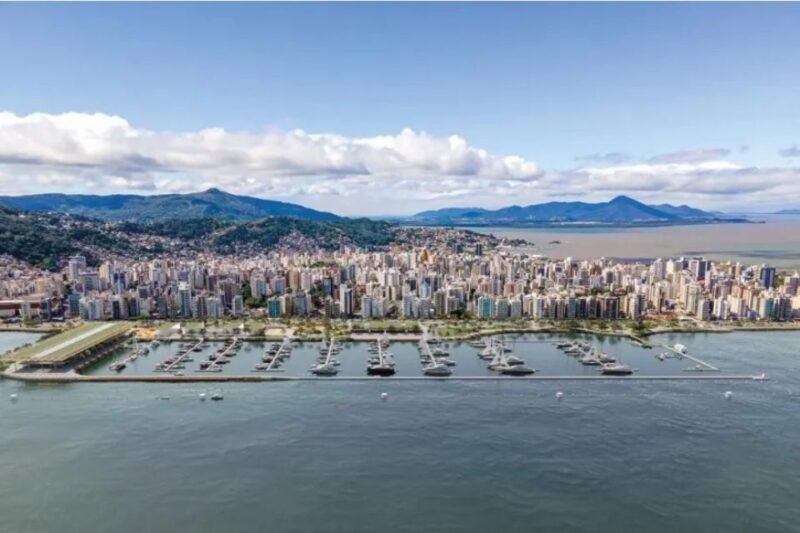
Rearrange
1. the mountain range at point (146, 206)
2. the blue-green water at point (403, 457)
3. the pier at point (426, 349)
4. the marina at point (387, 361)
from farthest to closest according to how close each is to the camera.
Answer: the mountain range at point (146, 206)
the pier at point (426, 349)
the marina at point (387, 361)
the blue-green water at point (403, 457)

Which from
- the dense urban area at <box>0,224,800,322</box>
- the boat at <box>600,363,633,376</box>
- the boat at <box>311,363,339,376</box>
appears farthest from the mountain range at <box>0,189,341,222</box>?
the boat at <box>600,363,633,376</box>

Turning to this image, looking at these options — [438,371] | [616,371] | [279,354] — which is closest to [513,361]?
[438,371]

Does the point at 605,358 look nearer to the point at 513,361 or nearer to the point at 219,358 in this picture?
the point at 513,361

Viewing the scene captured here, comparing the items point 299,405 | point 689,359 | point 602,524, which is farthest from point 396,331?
point 602,524

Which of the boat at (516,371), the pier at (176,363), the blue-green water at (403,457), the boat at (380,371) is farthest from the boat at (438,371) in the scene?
the pier at (176,363)

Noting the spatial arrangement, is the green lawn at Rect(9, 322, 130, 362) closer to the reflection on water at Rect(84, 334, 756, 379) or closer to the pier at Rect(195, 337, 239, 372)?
the reflection on water at Rect(84, 334, 756, 379)

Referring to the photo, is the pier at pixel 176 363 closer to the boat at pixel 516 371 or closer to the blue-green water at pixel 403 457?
the blue-green water at pixel 403 457
